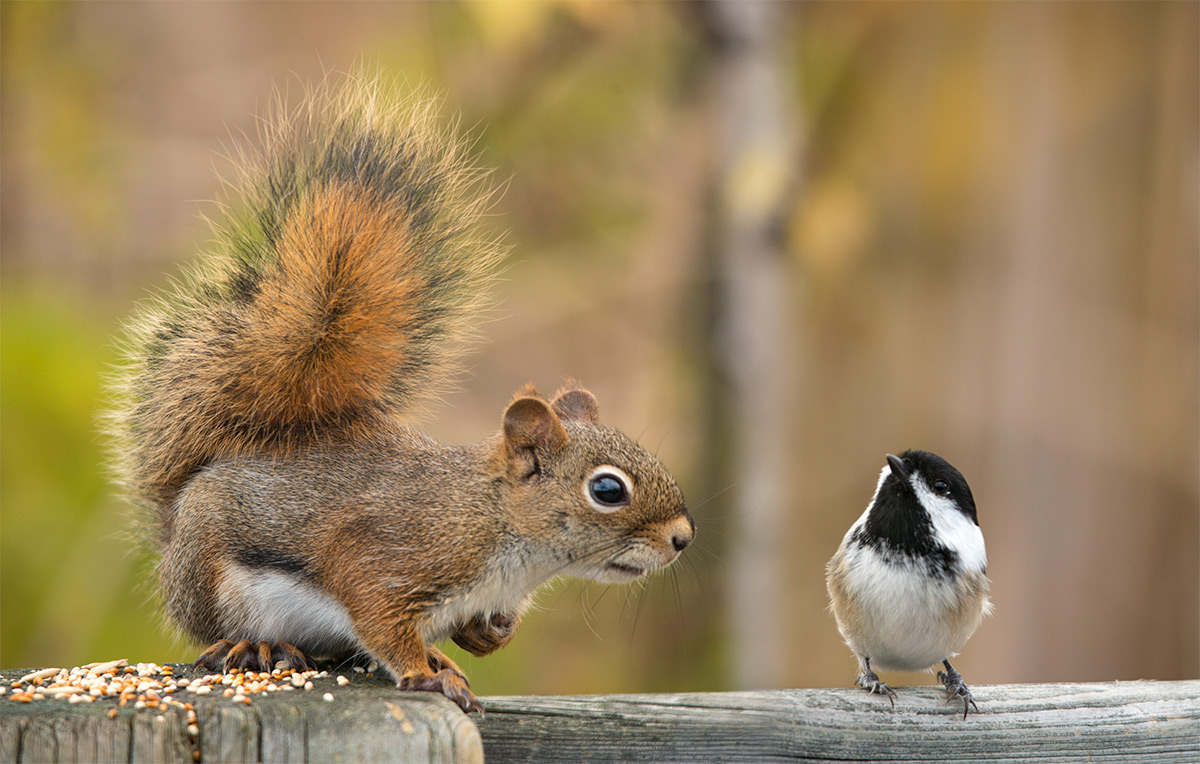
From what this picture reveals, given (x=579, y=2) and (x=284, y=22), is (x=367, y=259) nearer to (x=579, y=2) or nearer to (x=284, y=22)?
(x=579, y=2)

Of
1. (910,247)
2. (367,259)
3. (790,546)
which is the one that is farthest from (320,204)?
(790,546)

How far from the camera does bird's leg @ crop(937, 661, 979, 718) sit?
1795 mm

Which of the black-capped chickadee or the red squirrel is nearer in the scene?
the red squirrel

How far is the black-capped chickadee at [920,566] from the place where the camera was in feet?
6.62

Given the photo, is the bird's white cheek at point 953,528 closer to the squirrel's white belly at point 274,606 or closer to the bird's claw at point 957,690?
the bird's claw at point 957,690

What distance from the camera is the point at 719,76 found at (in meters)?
3.60

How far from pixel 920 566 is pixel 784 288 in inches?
63.8

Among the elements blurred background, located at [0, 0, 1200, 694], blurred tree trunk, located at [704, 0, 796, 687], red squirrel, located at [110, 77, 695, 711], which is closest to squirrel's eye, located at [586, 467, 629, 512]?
red squirrel, located at [110, 77, 695, 711]

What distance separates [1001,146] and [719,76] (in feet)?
3.29

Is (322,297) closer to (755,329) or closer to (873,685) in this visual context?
(873,685)

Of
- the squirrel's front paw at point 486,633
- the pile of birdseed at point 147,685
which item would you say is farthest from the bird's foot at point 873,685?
the pile of birdseed at point 147,685

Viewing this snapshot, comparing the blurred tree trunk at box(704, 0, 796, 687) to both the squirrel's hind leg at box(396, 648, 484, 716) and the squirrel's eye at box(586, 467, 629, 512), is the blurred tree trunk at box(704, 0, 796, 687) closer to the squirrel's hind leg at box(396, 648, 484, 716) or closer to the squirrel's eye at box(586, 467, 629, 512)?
the squirrel's eye at box(586, 467, 629, 512)

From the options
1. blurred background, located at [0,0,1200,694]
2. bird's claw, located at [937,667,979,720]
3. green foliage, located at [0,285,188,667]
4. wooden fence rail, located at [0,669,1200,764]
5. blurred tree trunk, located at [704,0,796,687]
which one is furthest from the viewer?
green foliage, located at [0,285,188,667]

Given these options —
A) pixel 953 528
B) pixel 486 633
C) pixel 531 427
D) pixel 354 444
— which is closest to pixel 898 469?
pixel 953 528
